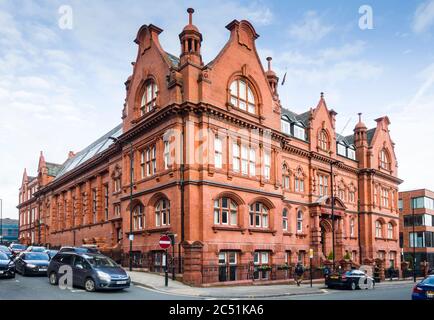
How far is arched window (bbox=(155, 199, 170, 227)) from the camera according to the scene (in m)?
→ 31.4

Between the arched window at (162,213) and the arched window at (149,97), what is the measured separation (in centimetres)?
728

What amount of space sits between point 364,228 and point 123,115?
30.2m

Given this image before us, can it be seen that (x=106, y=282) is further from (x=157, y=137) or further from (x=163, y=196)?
(x=157, y=137)

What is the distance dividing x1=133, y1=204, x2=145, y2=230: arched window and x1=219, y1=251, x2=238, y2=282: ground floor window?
24.6ft

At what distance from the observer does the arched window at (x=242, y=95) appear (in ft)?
110

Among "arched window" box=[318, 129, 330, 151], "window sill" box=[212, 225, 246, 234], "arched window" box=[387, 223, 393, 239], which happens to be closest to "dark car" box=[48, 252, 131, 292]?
"window sill" box=[212, 225, 246, 234]

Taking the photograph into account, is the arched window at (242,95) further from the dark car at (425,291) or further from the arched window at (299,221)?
the dark car at (425,291)

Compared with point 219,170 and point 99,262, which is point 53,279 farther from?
point 219,170

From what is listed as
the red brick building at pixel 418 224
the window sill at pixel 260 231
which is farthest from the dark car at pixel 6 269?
the red brick building at pixel 418 224

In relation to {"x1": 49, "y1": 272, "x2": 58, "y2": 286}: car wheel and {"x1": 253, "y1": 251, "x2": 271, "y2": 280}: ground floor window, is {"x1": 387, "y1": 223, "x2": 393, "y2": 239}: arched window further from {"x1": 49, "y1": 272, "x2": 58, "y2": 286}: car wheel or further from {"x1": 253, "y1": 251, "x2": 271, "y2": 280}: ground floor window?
{"x1": 49, "y1": 272, "x2": 58, "y2": 286}: car wheel

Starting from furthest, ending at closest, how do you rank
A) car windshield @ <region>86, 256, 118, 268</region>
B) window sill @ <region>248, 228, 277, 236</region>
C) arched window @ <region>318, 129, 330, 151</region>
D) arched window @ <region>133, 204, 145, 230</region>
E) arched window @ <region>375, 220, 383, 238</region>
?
1. arched window @ <region>375, 220, 383, 238</region>
2. arched window @ <region>318, 129, 330, 151</region>
3. arched window @ <region>133, 204, 145, 230</region>
4. window sill @ <region>248, 228, 277, 236</region>
5. car windshield @ <region>86, 256, 118, 268</region>

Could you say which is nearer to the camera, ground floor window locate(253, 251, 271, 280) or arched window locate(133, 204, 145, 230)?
ground floor window locate(253, 251, 271, 280)

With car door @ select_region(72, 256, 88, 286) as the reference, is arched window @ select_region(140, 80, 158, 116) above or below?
above
